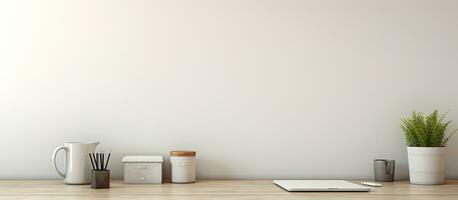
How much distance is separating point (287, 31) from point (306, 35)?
77mm

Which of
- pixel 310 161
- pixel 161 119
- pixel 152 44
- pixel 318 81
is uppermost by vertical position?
pixel 152 44

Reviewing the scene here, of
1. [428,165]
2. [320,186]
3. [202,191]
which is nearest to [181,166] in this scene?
[202,191]

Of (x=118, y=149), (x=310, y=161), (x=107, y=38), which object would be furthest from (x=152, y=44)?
(x=310, y=161)

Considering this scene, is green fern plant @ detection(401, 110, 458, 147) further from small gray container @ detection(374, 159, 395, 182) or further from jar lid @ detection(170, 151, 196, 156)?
jar lid @ detection(170, 151, 196, 156)

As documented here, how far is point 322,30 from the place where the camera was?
2223 mm

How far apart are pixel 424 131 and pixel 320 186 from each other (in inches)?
18.5

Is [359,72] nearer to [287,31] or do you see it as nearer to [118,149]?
[287,31]

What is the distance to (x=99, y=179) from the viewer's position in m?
1.89

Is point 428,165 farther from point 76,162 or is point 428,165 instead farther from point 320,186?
point 76,162

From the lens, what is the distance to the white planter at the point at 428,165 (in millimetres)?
2027

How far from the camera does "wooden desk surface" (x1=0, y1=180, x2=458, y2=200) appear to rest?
171 centimetres

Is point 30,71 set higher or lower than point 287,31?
lower

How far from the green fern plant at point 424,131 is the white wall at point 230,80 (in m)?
0.14

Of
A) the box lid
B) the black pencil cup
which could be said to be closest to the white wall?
the box lid
